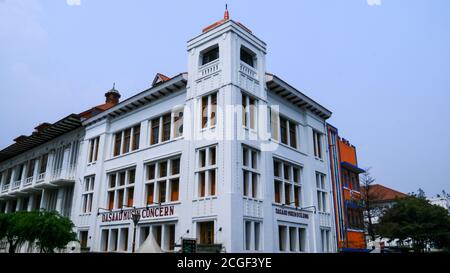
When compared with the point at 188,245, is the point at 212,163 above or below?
above

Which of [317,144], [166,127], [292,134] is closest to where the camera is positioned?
[166,127]

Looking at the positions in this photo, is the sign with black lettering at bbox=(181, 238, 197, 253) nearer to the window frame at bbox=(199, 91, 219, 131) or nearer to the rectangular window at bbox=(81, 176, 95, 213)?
the window frame at bbox=(199, 91, 219, 131)

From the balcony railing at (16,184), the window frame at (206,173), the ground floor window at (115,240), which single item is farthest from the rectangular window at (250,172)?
the balcony railing at (16,184)

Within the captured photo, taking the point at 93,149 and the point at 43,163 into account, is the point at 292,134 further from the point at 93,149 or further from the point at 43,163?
the point at 43,163

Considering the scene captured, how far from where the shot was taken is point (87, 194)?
30844 millimetres

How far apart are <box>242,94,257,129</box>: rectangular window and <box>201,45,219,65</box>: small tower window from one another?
3.65m

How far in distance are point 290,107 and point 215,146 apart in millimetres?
8800

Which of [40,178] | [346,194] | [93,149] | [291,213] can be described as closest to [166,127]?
[93,149]

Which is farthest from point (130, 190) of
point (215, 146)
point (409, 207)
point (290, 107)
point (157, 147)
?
point (409, 207)

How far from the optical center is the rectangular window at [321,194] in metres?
28.6

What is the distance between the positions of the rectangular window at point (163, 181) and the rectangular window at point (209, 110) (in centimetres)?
340

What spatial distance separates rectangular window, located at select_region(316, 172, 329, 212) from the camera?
2855 centimetres

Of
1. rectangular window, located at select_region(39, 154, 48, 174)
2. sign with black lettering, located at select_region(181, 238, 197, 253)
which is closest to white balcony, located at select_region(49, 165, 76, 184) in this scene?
rectangular window, located at select_region(39, 154, 48, 174)

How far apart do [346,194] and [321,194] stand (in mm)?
5334
